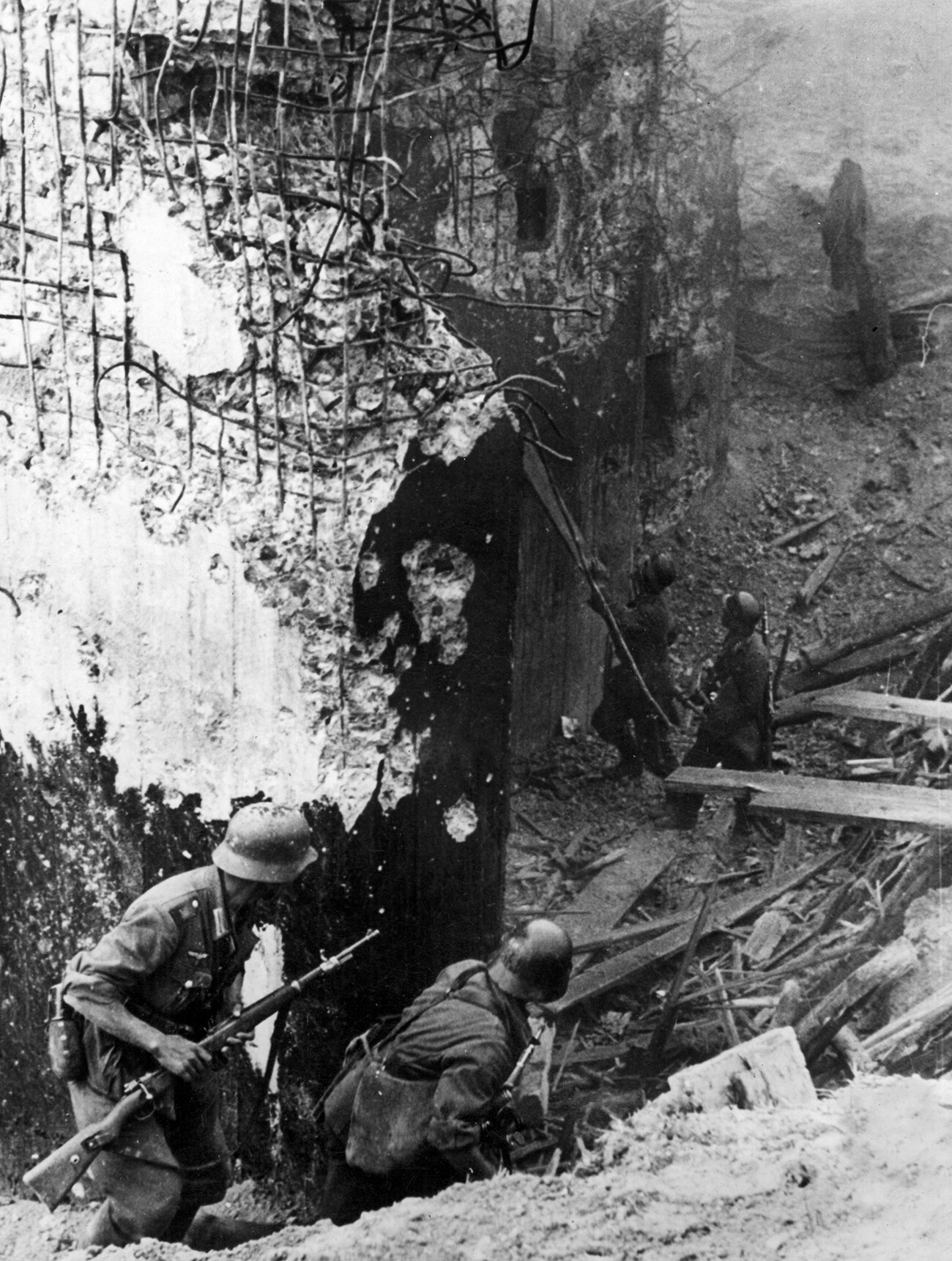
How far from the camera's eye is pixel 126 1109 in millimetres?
2893

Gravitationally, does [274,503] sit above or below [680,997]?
above

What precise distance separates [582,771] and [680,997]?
63 cm

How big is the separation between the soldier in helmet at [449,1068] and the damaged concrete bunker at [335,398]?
149 millimetres

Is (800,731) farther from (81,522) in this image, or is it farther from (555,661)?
(81,522)

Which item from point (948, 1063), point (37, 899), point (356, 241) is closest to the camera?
point (356, 241)

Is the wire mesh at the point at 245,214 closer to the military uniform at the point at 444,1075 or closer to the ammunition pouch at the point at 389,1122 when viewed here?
the military uniform at the point at 444,1075

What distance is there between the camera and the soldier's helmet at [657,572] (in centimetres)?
292

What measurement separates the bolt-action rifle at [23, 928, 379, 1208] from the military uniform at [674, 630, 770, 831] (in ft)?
3.20

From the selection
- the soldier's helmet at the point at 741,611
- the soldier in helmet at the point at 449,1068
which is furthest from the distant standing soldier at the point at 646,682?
the soldier in helmet at the point at 449,1068

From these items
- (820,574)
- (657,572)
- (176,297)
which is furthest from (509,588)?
(176,297)

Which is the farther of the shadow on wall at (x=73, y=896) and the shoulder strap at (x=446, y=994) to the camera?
the shadow on wall at (x=73, y=896)

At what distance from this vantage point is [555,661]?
2.96 m

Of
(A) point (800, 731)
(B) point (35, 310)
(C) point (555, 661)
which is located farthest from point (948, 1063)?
(B) point (35, 310)

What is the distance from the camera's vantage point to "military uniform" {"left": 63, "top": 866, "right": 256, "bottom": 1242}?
2.92m
